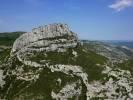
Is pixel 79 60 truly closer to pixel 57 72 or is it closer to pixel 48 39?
pixel 57 72

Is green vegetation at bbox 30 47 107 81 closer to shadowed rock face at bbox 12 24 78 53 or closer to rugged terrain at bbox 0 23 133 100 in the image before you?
rugged terrain at bbox 0 23 133 100

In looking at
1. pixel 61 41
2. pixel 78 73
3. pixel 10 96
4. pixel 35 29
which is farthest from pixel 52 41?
pixel 10 96

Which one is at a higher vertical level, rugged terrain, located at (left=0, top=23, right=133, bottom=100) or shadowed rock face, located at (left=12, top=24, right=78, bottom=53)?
shadowed rock face, located at (left=12, top=24, right=78, bottom=53)

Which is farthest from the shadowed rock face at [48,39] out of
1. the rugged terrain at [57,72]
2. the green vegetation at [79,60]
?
the green vegetation at [79,60]

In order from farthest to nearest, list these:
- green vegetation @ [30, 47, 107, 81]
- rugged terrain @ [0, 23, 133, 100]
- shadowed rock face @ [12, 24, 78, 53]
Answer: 1. shadowed rock face @ [12, 24, 78, 53]
2. green vegetation @ [30, 47, 107, 81]
3. rugged terrain @ [0, 23, 133, 100]

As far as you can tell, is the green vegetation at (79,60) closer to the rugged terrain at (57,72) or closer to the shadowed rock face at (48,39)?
the rugged terrain at (57,72)

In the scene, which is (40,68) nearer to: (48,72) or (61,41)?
(48,72)

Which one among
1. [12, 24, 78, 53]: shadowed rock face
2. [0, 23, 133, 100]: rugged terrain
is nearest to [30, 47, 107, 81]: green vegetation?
[0, 23, 133, 100]: rugged terrain
